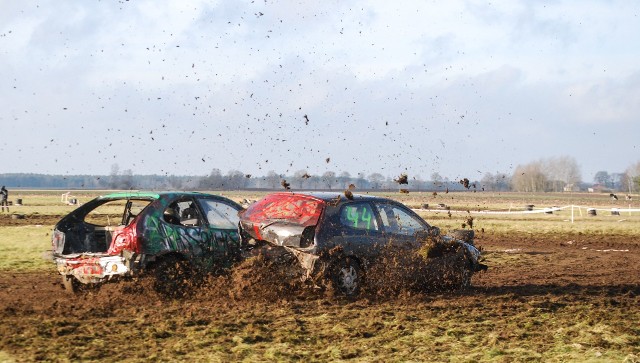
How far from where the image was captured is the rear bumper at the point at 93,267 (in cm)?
1058

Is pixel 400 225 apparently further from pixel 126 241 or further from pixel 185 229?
pixel 126 241

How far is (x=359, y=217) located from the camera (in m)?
11.5

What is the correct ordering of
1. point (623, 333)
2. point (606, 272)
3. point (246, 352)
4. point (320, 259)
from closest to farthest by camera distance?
point (246, 352) → point (623, 333) → point (320, 259) → point (606, 272)

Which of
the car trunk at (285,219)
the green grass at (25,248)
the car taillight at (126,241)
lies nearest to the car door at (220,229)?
the car trunk at (285,219)

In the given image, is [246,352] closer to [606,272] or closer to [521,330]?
[521,330]

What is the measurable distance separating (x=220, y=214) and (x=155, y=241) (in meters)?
1.33

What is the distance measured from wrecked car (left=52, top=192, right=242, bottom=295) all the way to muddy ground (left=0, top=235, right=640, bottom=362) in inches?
11.7

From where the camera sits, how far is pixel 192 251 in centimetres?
1101

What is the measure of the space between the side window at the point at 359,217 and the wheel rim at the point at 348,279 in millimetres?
627

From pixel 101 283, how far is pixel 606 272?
10429 millimetres

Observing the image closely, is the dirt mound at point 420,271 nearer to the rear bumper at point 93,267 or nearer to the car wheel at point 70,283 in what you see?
the rear bumper at point 93,267

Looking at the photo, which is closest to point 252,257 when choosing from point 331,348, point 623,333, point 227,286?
point 227,286

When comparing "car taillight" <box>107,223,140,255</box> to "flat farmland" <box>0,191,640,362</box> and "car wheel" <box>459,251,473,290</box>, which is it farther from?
"car wheel" <box>459,251,473,290</box>

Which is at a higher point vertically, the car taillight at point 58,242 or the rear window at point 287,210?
the rear window at point 287,210
